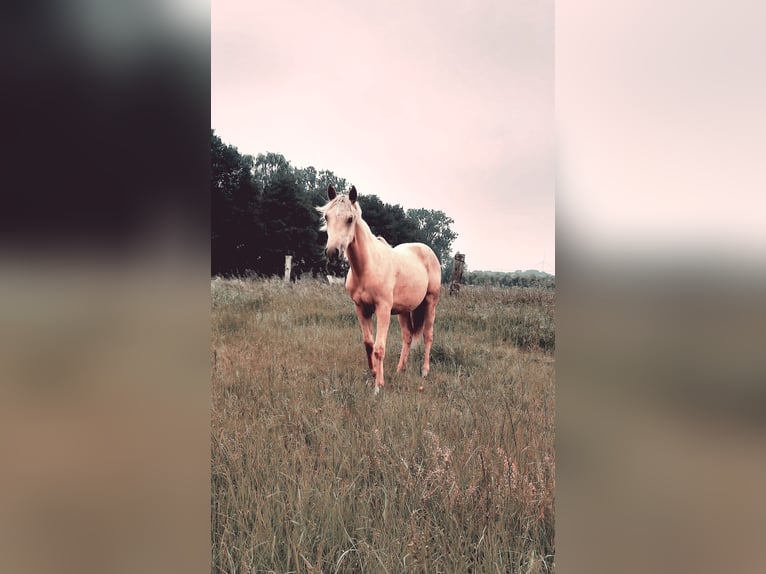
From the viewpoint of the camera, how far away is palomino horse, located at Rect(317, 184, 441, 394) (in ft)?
13.2

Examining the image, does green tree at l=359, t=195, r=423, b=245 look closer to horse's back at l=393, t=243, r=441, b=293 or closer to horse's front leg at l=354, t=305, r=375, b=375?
horse's back at l=393, t=243, r=441, b=293

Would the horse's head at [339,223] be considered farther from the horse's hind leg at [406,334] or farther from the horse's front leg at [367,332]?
the horse's hind leg at [406,334]

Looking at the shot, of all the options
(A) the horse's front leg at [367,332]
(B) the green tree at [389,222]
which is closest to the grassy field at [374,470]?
(A) the horse's front leg at [367,332]

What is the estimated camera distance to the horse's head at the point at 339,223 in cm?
393

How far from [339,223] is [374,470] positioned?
Result: 2.62m

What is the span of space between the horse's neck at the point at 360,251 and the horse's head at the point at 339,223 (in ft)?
1.01

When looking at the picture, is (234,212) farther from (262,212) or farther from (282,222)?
(282,222)

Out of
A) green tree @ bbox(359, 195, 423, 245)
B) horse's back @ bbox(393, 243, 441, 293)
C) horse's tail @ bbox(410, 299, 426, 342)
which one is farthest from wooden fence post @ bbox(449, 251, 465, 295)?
green tree @ bbox(359, 195, 423, 245)
